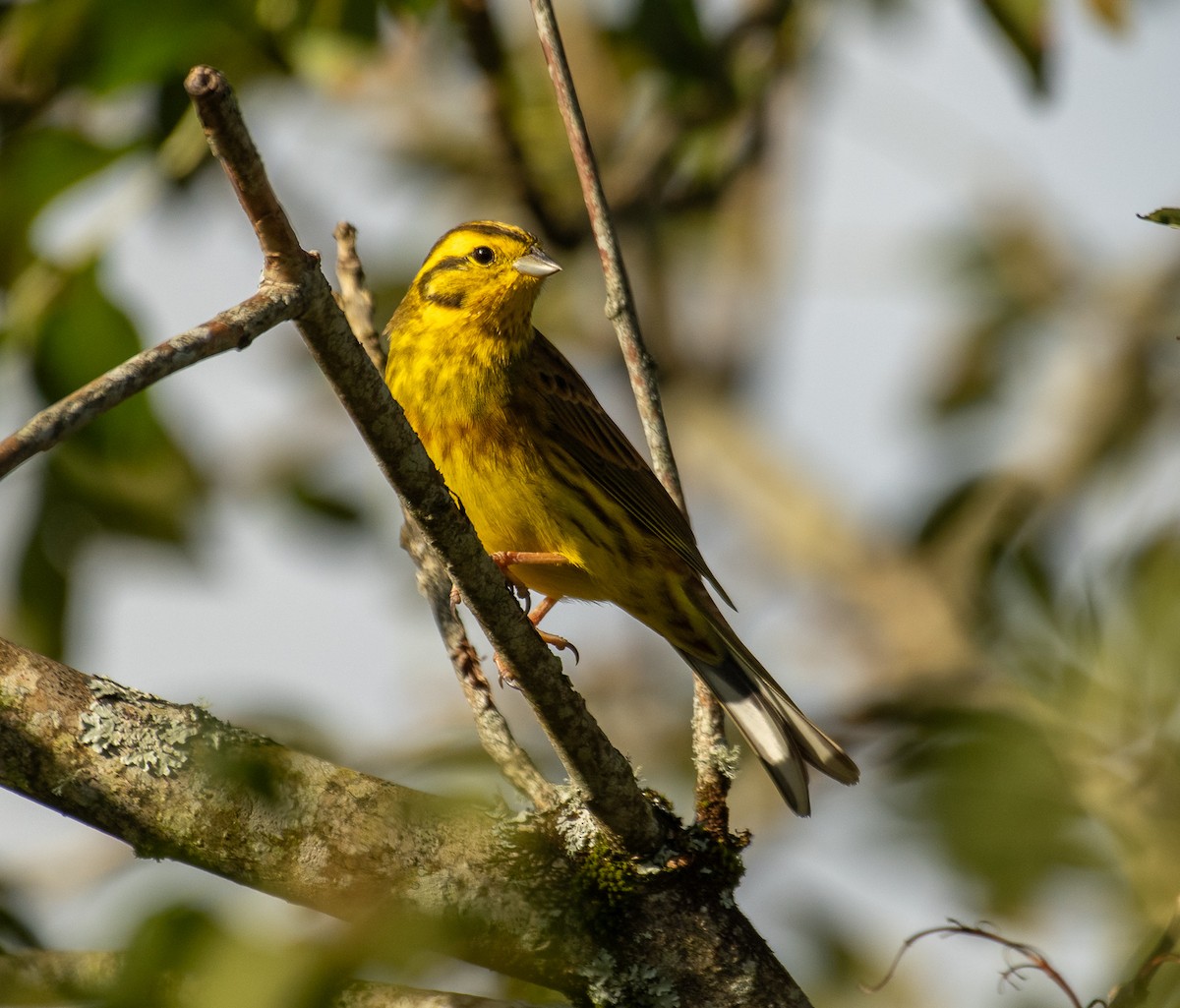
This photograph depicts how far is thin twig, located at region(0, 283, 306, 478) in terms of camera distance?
153 centimetres

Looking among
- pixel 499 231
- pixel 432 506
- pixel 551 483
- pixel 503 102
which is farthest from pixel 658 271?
pixel 432 506

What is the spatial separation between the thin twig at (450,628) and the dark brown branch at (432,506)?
133mm

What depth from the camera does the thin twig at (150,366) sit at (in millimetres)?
1528

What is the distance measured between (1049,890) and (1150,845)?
476mm

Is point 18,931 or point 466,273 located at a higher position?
point 466,273

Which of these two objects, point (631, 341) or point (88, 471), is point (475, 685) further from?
point (88, 471)

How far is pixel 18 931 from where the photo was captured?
200cm

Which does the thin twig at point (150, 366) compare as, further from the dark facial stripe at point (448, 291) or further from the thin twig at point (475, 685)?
the dark facial stripe at point (448, 291)

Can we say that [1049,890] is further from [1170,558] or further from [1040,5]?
[1040,5]

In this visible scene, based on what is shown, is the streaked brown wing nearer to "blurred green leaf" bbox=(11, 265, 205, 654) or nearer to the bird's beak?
the bird's beak

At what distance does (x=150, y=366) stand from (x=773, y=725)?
2.39 m

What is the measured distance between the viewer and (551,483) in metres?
4.00

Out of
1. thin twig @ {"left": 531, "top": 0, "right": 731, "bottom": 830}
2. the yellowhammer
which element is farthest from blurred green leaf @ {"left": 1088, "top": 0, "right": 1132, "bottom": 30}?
the yellowhammer

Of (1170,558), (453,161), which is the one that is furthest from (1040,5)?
(453,161)
